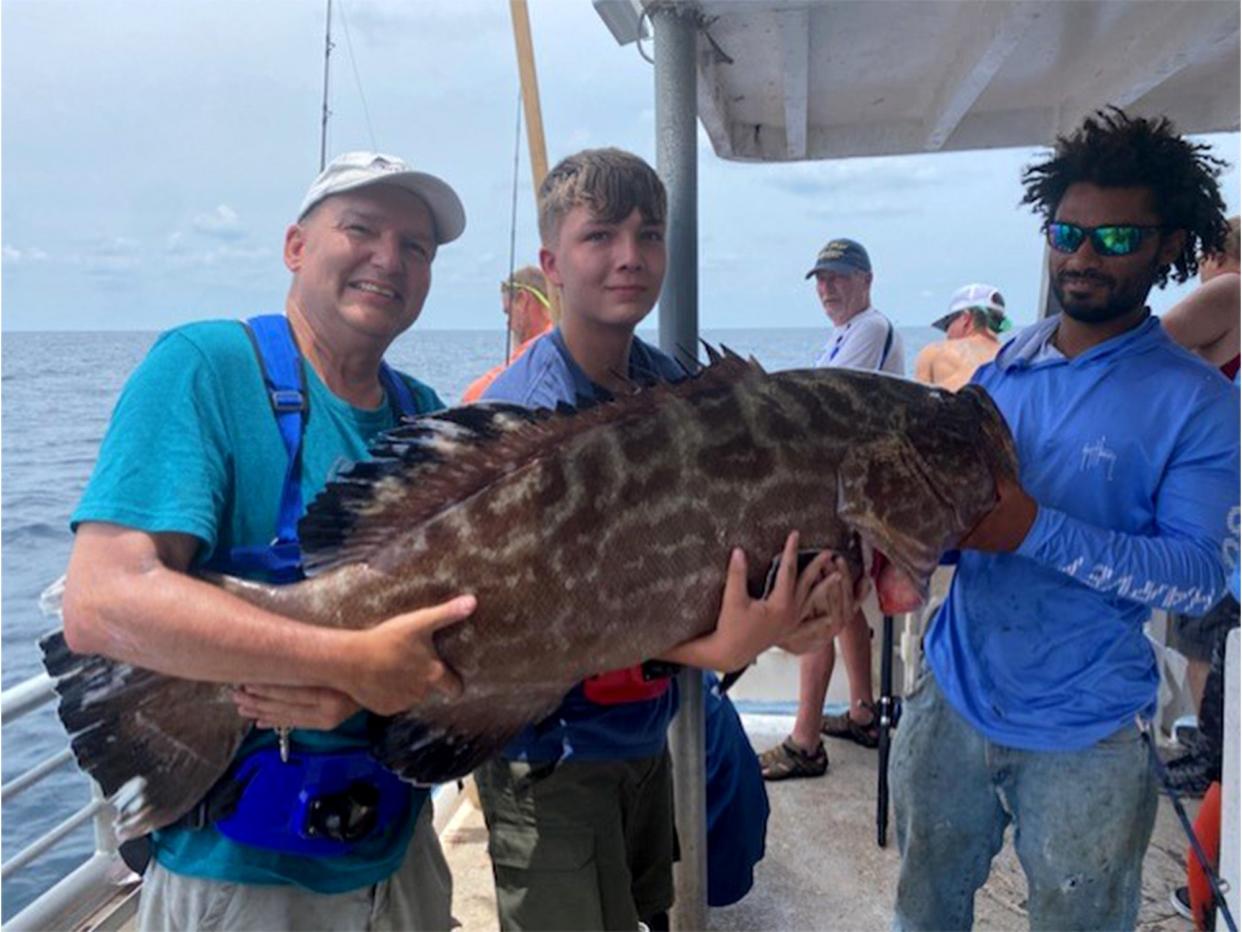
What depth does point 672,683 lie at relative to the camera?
269 centimetres

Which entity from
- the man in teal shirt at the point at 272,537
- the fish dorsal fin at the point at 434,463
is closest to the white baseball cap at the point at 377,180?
the man in teal shirt at the point at 272,537

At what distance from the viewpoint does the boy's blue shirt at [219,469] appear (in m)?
1.82

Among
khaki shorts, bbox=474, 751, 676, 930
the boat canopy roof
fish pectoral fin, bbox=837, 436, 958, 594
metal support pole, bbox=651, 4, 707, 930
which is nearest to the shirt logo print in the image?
fish pectoral fin, bbox=837, 436, 958, 594

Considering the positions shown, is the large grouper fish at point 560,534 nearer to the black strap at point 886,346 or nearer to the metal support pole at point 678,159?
the metal support pole at point 678,159

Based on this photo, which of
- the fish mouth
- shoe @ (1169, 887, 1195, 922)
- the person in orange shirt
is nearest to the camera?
the fish mouth

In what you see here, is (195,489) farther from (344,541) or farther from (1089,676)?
(1089,676)

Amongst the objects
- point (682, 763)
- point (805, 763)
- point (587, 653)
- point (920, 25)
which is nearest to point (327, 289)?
point (587, 653)

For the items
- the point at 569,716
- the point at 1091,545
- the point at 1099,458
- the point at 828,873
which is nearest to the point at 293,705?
the point at 569,716

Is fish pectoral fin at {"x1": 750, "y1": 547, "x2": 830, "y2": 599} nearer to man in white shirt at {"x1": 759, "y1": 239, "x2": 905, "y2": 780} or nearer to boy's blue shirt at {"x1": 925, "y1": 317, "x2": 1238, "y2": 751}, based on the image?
boy's blue shirt at {"x1": 925, "y1": 317, "x2": 1238, "y2": 751}

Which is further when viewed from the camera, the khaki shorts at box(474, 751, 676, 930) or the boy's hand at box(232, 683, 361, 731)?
the khaki shorts at box(474, 751, 676, 930)

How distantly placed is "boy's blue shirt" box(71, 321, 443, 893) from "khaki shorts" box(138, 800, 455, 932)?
1.7 inches

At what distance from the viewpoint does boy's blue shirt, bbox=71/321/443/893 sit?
1820 millimetres

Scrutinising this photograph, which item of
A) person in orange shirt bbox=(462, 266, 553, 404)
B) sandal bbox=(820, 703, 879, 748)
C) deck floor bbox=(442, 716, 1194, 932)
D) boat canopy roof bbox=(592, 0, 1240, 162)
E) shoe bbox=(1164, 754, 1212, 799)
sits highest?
boat canopy roof bbox=(592, 0, 1240, 162)

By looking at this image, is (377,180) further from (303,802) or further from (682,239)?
(303,802)
